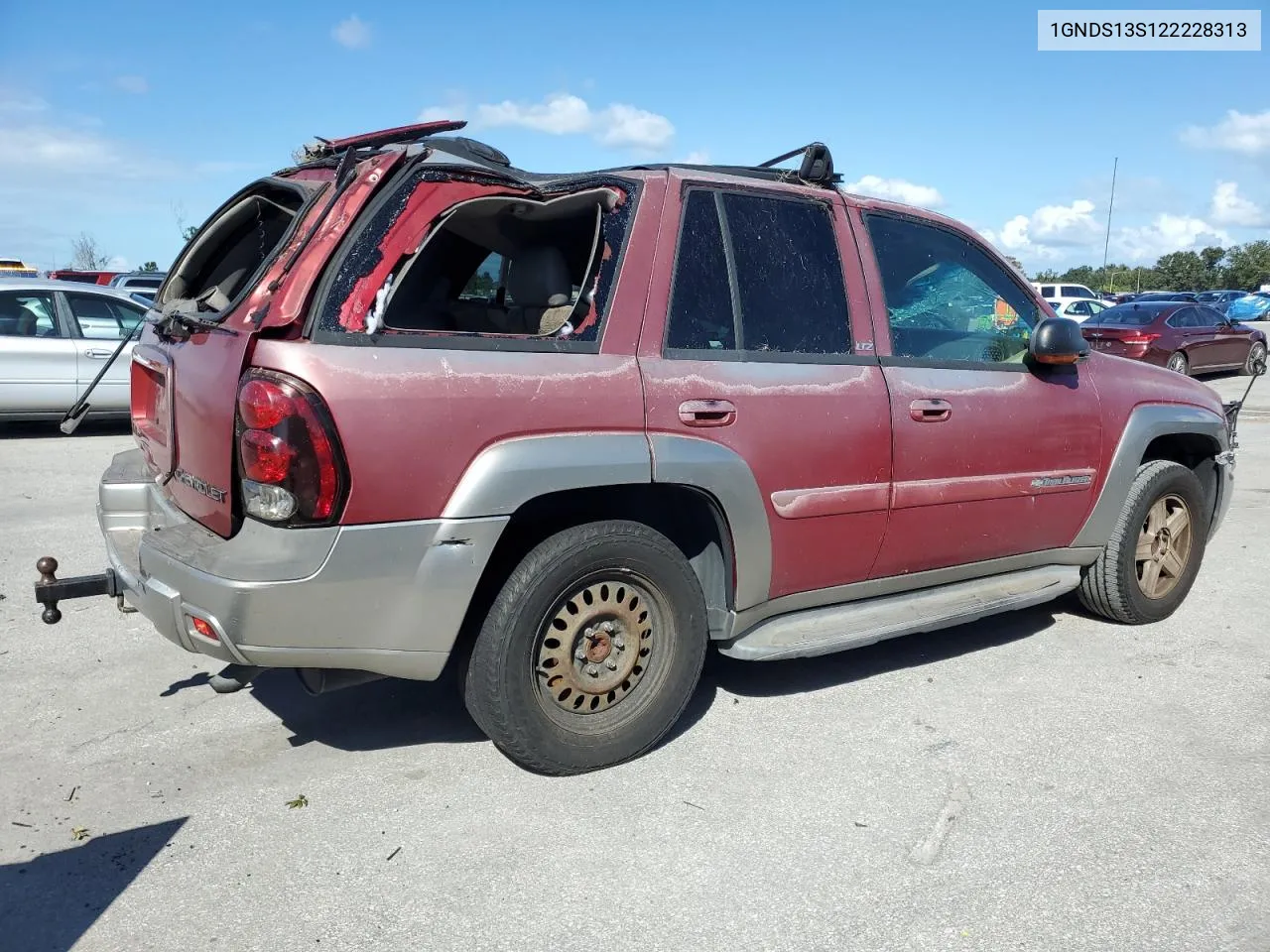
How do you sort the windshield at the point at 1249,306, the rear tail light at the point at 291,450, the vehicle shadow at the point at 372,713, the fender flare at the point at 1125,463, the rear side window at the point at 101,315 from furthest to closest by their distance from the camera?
the windshield at the point at 1249,306 < the rear side window at the point at 101,315 < the fender flare at the point at 1125,463 < the vehicle shadow at the point at 372,713 < the rear tail light at the point at 291,450

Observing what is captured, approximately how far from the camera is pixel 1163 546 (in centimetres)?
518

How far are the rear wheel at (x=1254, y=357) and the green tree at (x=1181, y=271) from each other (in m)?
42.2

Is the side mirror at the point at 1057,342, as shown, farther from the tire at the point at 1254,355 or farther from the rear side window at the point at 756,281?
the tire at the point at 1254,355

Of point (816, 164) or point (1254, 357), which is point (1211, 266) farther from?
point (816, 164)

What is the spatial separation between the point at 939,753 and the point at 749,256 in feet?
6.19

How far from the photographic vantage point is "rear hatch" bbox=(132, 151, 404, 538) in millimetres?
3018

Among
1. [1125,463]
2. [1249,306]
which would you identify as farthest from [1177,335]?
[1249,306]

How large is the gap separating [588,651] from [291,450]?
3.85ft

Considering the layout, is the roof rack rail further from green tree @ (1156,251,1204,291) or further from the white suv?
green tree @ (1156,251,1204,291)

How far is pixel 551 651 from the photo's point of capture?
3369 millimetres

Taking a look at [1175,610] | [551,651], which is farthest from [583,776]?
[1175,610]

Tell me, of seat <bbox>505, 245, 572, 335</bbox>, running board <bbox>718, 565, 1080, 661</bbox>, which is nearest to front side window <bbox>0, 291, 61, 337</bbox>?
seat <bbox>505, 245, 572, 335</bbox>

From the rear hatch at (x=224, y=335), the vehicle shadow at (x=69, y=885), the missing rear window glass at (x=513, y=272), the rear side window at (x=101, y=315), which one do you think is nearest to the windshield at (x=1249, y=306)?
the rear side window at (x=101, y=315)

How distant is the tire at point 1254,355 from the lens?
2033 centimetres
